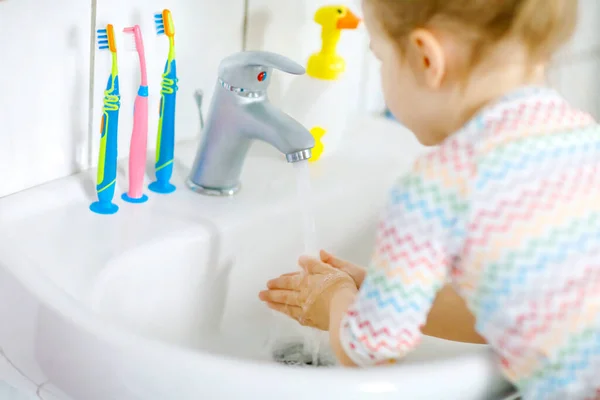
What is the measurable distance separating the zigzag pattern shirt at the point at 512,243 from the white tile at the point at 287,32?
42cm

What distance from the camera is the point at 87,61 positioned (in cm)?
76

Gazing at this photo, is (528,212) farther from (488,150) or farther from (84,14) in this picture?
(84,14)

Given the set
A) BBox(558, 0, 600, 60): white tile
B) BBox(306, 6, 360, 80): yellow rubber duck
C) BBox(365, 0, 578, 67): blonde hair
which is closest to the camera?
BBox(365, 0, 578, 67): blonde hair


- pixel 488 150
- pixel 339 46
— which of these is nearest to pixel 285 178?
pixel 339 46

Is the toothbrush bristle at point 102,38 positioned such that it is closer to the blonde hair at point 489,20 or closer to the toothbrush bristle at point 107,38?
the toothbrush bristle at point 107,38

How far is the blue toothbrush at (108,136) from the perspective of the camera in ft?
2.39

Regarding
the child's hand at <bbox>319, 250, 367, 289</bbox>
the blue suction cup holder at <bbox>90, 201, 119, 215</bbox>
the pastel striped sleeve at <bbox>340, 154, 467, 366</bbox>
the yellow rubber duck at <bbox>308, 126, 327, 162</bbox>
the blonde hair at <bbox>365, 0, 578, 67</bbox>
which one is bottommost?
the child's hand at <bbox>319, 250, 367, 289</bbox>

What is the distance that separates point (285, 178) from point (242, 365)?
0.40 metres

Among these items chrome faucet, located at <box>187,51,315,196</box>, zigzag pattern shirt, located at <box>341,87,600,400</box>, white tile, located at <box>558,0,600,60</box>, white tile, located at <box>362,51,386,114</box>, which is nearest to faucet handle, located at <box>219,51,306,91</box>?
chrome faucet, located at <box>187,51,315,196</box>

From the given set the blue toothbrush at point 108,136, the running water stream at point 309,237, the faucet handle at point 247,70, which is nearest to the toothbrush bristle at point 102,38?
the blue toothbrush at point 108,136

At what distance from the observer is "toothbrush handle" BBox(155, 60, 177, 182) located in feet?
2.61

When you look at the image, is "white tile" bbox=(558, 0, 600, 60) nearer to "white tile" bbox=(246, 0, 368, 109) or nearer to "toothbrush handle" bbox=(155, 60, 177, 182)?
"white tile" bbox=(246, 0, 368, 109)

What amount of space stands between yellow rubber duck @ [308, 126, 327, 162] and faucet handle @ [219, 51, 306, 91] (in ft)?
0.58

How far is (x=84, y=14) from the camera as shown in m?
0.74
